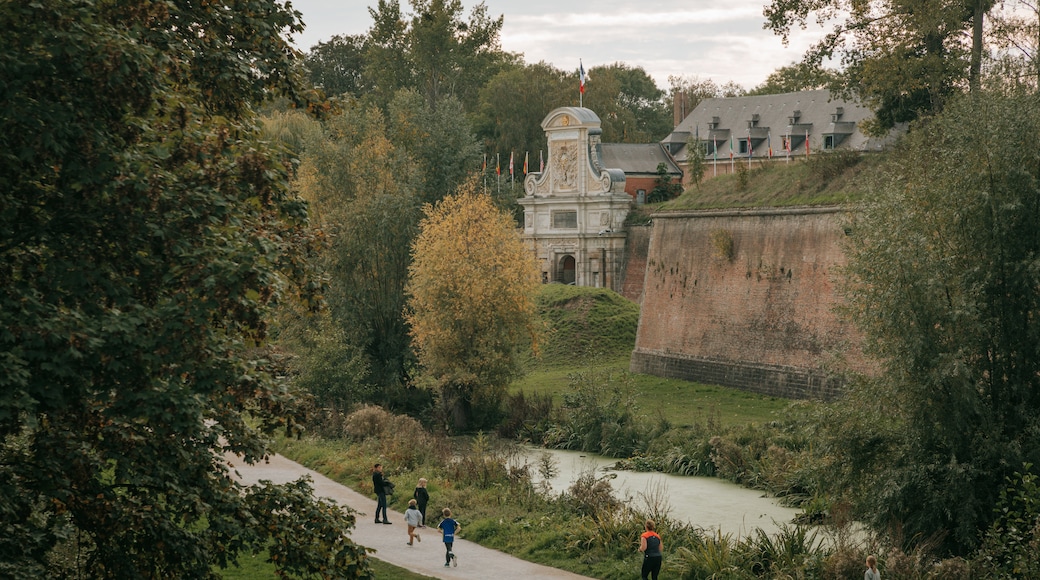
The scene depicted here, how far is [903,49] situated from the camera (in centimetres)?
2700

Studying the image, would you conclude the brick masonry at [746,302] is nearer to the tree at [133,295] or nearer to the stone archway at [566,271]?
the stone archway at [566,271]

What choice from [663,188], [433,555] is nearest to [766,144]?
[663,188]

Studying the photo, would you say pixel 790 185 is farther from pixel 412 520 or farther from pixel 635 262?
pixel 635 262

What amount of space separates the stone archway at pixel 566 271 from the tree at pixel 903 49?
80.8ft

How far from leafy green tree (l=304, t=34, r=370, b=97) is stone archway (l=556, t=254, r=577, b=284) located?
18849 mm

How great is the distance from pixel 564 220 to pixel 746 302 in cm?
2137

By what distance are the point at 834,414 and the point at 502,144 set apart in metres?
49.6

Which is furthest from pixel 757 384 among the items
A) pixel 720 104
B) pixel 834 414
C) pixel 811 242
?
pixel 720 104

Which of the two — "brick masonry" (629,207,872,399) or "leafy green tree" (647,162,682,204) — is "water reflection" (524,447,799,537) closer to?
"brick masonry" (629,207,872,399)

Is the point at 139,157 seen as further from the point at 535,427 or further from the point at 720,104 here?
the point at 720,104

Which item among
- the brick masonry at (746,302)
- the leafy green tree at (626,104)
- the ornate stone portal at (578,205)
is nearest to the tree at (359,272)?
the brick masonry at (746,302)

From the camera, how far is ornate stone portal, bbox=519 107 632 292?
5131 centimetres

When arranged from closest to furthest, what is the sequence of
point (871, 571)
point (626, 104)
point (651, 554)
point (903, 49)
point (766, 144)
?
point (871, 571)
point (651, 554)
point (903, 49)
point (766, 144)
point (626, 104)

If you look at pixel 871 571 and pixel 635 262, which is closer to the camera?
pixel 871 571
